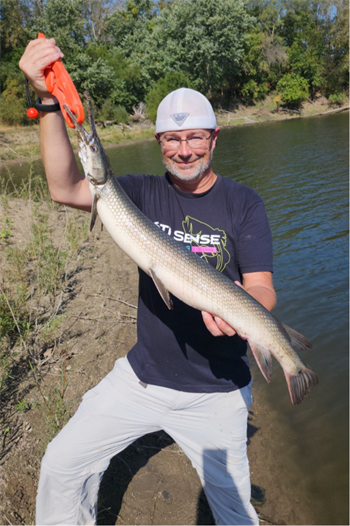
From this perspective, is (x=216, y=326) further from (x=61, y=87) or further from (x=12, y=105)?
(x=12, y=105)

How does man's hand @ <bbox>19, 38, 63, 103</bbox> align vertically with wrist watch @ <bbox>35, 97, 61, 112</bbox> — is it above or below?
above

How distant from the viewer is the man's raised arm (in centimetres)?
244

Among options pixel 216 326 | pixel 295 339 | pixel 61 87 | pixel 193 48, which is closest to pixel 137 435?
pixel 216 326

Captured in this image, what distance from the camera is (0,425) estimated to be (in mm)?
3500

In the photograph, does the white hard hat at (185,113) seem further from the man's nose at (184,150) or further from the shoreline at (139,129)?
the shoreline at (139,129)

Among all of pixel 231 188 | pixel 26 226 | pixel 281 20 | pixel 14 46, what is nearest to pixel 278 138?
pixel 26 226

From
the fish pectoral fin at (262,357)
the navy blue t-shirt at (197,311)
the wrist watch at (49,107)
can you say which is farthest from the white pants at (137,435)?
the wrist watch at (49,107)

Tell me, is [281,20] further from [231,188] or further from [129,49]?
[231,188]

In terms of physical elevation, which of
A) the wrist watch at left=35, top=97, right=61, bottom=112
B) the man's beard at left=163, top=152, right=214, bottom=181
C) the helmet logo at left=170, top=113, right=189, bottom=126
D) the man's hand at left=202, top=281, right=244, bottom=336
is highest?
the wrist watch at left=35, top=97, right=61, bottom=112

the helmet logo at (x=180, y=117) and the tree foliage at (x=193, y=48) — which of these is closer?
the helmet logo at (x=180, y=117)

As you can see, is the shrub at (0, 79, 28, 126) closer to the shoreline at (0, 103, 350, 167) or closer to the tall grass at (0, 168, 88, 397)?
the shoreline at (0, 103, 350, 167)

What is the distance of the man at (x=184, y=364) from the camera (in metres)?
2.63

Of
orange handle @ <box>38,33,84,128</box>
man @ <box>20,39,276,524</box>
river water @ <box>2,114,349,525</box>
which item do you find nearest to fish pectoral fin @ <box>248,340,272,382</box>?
man @ <box>20,39,276,524</box>

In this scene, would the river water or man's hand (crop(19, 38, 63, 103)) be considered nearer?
man's hand (crop(19, 38, 63, 103))
